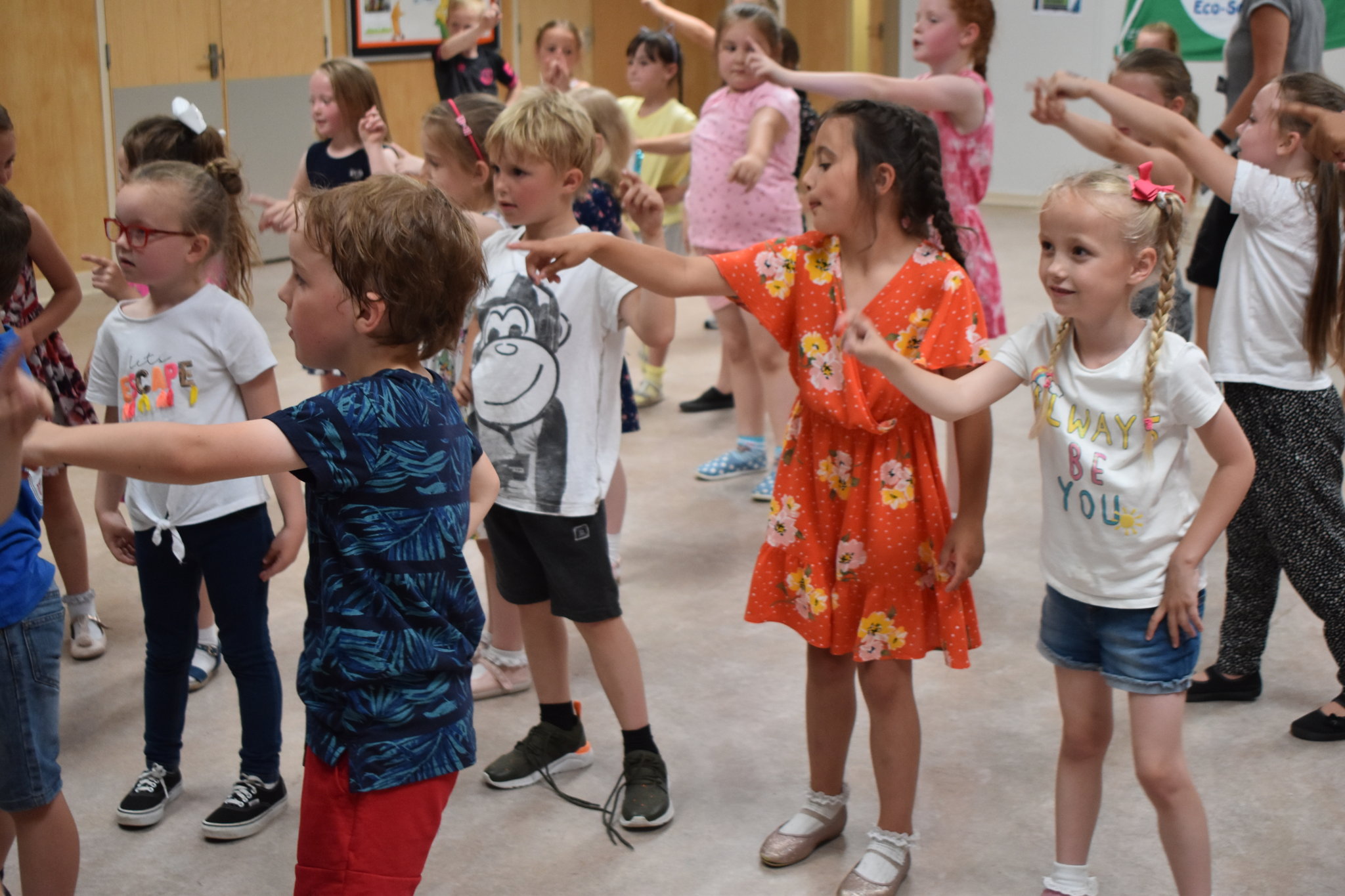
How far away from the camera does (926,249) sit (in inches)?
79.4

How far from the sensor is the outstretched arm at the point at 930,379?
1.74 metres

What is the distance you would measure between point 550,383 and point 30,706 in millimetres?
968

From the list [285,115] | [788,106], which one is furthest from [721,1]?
[788,106]

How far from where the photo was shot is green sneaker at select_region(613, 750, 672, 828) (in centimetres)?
232

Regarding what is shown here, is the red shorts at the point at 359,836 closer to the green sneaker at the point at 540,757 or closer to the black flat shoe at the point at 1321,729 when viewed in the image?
the green sneaker at the point at 540,757

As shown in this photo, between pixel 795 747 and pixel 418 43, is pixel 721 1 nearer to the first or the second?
pixel 418 43

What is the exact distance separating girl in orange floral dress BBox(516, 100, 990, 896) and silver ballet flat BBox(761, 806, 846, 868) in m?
0.12

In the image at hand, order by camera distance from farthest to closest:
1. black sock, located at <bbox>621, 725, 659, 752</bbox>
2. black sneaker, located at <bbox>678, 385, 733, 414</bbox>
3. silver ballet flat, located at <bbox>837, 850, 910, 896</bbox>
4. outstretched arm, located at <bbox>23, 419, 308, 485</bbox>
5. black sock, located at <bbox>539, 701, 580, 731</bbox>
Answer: black sneaker, located at <bbox>678, 385, 733, 414</bbox>
black sock, located at <bbox>539, 701, 580, 731</bbox>
black sock, located at <bbox>621, 725, 659, 752</bbox>
silver ballet flat, located at <bbox>837, 850, 910, 896</bbox>
outstretched arm, located at <bbox>23, 419, 308, 485</bbox>

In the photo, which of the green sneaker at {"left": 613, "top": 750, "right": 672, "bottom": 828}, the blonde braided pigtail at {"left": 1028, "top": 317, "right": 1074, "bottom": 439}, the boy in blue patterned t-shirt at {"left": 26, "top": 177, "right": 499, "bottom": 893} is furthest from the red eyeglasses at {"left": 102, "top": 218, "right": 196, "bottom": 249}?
the blonde braided pigtail at {"left": 1028, "top": 317, "right": 1074, "bottom": 439}

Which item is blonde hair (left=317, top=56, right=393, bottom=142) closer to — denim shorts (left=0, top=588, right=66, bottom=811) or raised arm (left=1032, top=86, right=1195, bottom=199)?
raised arm (left=1032, top=86, right=1195, bottom=199)

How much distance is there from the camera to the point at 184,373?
86.9 inches

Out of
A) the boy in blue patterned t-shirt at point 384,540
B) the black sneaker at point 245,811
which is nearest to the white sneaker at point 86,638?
the black sneaker at point 245,811

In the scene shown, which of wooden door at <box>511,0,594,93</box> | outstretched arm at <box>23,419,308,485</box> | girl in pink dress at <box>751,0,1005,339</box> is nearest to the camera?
outstretched arm at <box>23,419,308,485</box>

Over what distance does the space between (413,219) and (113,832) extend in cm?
148
